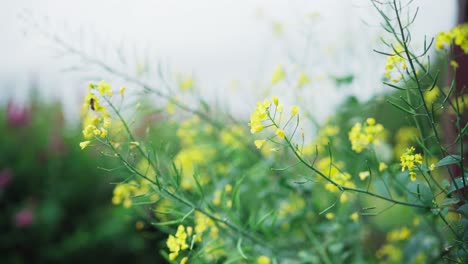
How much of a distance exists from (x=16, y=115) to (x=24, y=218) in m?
0.79

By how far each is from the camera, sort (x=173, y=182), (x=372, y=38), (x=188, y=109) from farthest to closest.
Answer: (x=372, y=38)
(x=188, y=109)
(x=173, y=182)

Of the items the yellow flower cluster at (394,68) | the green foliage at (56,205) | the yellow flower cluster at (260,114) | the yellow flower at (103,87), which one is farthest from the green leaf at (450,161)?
the green foliage at (56,205)

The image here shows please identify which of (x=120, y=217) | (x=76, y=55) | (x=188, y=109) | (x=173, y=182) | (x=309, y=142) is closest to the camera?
(x=173, y=182)

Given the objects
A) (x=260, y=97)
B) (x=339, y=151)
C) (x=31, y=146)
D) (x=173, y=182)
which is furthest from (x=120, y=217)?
(x=173, y=182)

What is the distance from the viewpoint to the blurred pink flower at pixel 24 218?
2.41 m

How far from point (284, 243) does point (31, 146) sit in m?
2.11

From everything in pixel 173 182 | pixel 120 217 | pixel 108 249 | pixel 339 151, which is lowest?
pixel 108 249

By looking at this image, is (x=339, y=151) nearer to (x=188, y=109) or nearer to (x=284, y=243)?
(x=284, y=243)

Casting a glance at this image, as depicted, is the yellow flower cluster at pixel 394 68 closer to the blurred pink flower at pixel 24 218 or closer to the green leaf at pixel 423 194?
the green leaf at pixel 423 194

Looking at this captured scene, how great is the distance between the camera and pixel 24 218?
2414 mm

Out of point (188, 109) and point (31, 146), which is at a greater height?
point (188, 109)

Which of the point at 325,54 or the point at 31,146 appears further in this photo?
the point at 31,146

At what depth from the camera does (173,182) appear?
1.06m

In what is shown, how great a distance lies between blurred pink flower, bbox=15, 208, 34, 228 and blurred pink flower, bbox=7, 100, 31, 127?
0.65 metres
